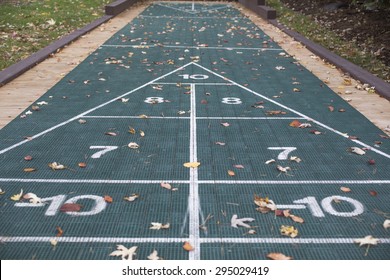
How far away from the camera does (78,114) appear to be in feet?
24.9

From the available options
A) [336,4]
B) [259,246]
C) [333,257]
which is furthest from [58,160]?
[336,4]

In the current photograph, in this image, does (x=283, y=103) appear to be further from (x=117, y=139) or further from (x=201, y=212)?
(x=201, y=212)

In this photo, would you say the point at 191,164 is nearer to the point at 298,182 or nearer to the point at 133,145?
the point at 133,145

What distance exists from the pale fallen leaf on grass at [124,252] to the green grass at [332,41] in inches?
313

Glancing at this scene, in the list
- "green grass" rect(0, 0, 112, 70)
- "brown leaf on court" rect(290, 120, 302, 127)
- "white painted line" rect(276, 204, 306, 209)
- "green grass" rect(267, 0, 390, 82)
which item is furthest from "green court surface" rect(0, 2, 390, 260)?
"green grass" rect(0, 0, 112, 70)

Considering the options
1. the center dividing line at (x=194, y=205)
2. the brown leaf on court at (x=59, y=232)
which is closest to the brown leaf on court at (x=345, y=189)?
the center dividing line at (x=194, y=205)

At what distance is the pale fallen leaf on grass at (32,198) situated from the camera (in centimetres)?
490

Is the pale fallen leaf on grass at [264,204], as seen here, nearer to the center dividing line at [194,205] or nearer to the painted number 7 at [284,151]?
the center dividing line at [194,205]

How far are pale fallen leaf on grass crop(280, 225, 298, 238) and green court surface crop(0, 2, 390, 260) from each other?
0.14ft

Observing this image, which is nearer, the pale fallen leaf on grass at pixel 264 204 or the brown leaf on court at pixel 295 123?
the pale fallen leaf on grass at pixel 264 204

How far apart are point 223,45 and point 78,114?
23.8ft

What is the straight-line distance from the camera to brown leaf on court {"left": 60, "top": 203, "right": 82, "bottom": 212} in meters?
4.75

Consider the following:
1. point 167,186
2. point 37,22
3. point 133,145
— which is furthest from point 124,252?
point 37,22

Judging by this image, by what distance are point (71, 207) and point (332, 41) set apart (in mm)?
11699
